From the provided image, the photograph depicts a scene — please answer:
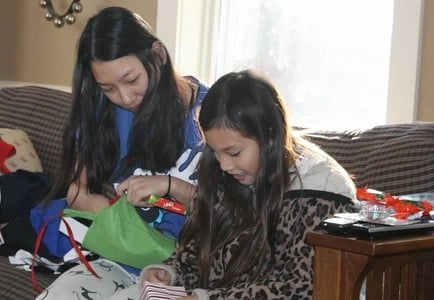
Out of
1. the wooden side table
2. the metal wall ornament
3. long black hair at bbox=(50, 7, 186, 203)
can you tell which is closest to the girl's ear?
long black hair at bbox=(50, 7, 186, 203)

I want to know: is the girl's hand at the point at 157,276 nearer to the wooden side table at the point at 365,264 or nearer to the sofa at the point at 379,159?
the sofa at the point at 379,159

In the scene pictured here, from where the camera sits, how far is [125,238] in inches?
88.7

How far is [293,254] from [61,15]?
2.34 meters

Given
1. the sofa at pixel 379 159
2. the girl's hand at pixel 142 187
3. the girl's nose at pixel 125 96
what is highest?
the girl's nose at pixel 125 96

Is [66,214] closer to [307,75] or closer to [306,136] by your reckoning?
[306,136]

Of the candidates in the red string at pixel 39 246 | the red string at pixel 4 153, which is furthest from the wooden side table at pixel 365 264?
the red string at pixel 4 153

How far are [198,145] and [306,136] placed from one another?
12.1 inches

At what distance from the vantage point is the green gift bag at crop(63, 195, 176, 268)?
7.38 ft

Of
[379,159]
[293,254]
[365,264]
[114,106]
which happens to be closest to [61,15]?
[114,106]

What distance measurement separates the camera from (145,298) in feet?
6.50

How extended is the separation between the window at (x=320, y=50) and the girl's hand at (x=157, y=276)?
1.05 meters

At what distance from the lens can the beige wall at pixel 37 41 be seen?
12.7 ft

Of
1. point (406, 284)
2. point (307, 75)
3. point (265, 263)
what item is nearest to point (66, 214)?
point (265, 263)

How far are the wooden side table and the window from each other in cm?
112
